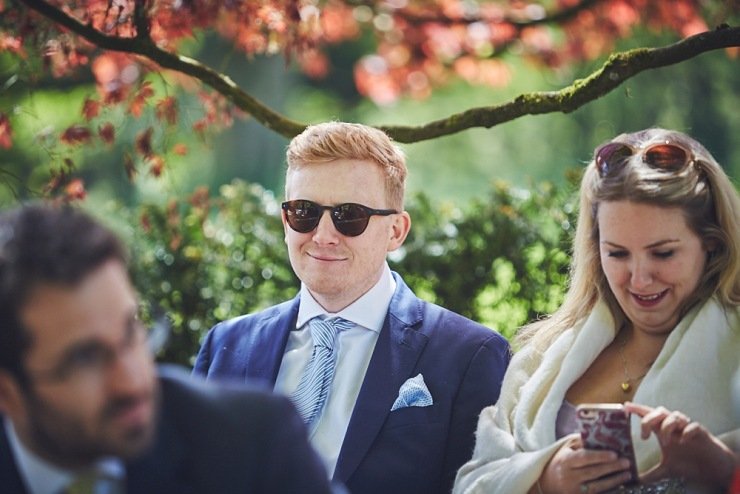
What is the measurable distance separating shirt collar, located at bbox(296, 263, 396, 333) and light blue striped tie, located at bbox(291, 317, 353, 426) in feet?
0.08

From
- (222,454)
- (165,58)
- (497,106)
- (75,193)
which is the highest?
(165,58)

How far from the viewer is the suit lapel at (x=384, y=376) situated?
3709 mm

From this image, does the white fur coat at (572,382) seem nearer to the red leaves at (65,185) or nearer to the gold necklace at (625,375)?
the gold necklace at (625,375)

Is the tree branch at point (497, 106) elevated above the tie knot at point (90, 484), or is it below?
above

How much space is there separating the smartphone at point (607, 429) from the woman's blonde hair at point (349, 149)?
137 cm

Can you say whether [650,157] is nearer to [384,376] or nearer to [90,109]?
[384,376]

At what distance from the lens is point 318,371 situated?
3.89 m

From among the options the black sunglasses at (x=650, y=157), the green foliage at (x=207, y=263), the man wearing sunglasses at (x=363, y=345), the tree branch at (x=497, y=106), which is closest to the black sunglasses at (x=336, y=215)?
the man wearing sunglasses at (x=363, y=345)

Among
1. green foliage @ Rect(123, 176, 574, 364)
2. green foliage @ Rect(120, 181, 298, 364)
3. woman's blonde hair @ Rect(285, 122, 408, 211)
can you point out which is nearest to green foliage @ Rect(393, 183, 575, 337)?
green foliage @ Rect(123, 176, 574, 364)

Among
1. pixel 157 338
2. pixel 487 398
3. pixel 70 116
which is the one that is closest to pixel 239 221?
pixel 487 398

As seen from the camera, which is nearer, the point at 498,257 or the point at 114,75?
the point at 498,257

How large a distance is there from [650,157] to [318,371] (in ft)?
Answer: 4.33

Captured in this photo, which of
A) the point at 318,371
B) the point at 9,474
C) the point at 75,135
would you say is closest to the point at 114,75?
the point at 75,135

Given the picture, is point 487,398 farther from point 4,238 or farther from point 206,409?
point 4,238
